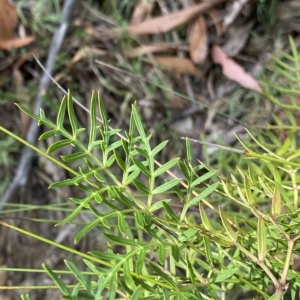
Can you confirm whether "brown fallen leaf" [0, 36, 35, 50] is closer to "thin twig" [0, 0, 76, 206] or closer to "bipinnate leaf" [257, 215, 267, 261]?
"thin twig" [0, 0, 76, 206]

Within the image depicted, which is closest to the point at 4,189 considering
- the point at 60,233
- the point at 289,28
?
the point at 60,233

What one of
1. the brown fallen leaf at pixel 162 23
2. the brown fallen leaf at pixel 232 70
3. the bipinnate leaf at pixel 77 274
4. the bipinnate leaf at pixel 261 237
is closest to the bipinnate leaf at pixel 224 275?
the bipinnate leaf at pixel 261 237

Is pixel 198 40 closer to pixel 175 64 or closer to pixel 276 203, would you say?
pixel 175 64

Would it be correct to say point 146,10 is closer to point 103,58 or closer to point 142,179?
point 103,58

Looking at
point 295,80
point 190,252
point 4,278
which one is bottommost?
point 4,278

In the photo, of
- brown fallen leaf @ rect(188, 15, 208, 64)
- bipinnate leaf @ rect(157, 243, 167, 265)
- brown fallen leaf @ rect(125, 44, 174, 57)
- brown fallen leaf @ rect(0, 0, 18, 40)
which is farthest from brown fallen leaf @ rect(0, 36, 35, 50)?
bipinnate leaf @ rect(157, 243, 167, 265)

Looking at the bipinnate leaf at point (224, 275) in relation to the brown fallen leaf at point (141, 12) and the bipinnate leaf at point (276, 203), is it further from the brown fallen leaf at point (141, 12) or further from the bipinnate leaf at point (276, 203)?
the brown fallen leaf at point (141, 12)

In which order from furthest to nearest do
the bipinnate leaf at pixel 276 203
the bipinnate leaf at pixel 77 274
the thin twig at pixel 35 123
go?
the thin twig at pixel 35 123, the bipinnate leaf at pixel 276 203, the bipinnate leaf at pixel 77 274
